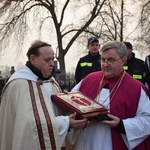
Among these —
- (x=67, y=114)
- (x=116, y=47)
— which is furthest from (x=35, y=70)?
(x=116, y=47)

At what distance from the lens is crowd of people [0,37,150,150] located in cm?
307

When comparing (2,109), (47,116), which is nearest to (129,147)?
(47,116)

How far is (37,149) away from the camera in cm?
306

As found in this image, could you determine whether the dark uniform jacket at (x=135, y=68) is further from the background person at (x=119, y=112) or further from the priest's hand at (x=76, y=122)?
the priest's hand at (x=76, y=122)

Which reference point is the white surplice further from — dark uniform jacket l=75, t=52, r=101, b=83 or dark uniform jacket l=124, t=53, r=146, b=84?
dark uniform jacket l=75, t=52, r=101, b=83

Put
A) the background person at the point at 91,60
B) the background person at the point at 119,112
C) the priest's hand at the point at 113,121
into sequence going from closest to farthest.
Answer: the priest's hand at the point at 113,121
the background person at the point at 119,112
the background person at the point at 91,60

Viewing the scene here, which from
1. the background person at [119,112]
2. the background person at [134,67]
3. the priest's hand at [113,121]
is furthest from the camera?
the background person at [134,67]

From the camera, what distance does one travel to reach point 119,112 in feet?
10.9

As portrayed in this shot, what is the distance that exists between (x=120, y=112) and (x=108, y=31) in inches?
891

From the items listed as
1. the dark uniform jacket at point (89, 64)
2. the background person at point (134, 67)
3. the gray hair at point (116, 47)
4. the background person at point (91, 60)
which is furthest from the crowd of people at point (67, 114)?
the dark uniform jacket at point (89, 64)

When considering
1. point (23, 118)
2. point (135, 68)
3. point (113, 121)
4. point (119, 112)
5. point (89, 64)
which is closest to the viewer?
point (23, 118)

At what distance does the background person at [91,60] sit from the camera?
685cm

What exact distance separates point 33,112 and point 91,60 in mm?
4194

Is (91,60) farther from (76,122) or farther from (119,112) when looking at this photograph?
(76,122)
